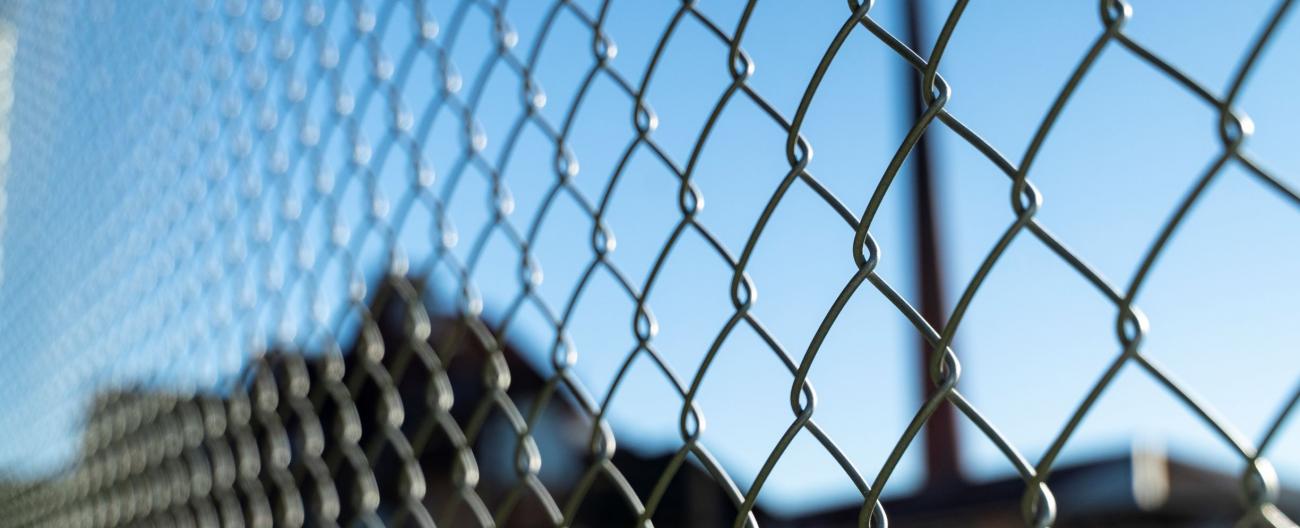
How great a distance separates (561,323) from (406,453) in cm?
33

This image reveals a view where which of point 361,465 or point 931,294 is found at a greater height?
point 931,294

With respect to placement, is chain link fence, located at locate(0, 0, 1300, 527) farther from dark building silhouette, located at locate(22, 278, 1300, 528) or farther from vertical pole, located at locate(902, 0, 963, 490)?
vertical pole, located at locate(902, 0, 963, 490)

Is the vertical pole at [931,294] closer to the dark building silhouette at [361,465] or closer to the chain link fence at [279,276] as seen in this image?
the dark building silhouette at [361,465]

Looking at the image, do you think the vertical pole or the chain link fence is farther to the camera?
the vertical pole

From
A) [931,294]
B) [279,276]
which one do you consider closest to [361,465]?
[279,276]

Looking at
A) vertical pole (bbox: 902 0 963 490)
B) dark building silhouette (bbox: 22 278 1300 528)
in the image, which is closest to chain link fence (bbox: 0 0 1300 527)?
dark building silhouette (bbox: 22 278 1300 528)

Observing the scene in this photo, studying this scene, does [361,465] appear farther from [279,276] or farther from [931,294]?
[931,294]

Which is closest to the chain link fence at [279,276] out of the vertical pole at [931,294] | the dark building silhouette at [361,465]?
the dark building silhouette at [361,465]

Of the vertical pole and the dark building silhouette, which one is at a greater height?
the vertical pole

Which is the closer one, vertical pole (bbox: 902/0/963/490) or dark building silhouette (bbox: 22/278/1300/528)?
dark building silhouette (bbox: 22/278/1300/528)

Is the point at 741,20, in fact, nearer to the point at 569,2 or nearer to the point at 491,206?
the point at 569,2

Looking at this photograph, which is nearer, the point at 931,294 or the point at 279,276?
the point at 279,276

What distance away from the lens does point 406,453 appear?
4.07 ft

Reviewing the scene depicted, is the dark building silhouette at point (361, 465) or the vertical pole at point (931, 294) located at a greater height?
the vertical pole at point (931, 294)
